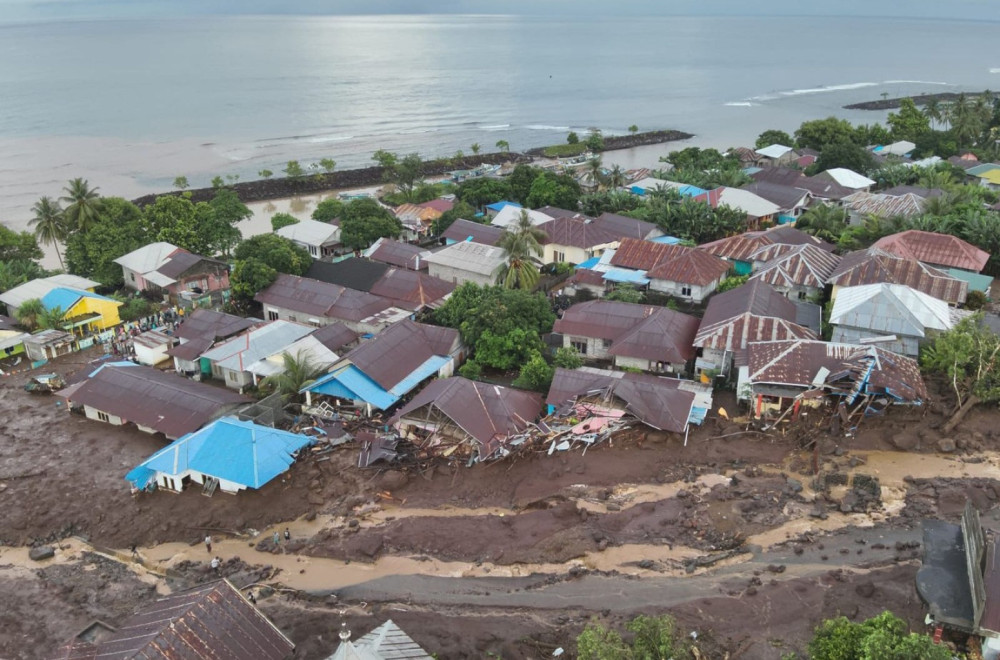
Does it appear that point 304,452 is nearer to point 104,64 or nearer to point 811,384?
point 811,384

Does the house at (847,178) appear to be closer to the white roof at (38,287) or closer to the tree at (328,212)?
the tree at (328,212)

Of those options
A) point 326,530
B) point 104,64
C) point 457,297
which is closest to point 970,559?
point 326,530

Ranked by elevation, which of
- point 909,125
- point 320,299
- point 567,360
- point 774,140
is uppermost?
point 909,125

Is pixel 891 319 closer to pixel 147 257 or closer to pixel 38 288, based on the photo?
pixel 147 257

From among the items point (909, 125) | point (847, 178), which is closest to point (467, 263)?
point (847, 178)

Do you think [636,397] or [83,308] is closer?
[636,397]

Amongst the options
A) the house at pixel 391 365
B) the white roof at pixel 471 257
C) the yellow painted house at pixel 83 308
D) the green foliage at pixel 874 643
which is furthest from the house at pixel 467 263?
the green foliage at pixel 874 643
